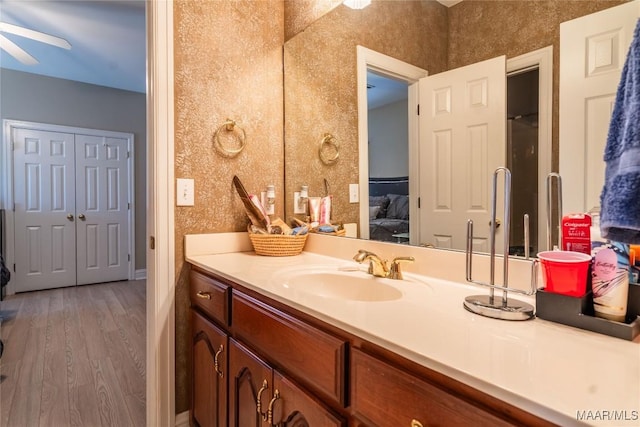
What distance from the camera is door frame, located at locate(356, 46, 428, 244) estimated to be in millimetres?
1239

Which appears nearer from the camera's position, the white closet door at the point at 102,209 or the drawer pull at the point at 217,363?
the drawer pull at the point at 217,363

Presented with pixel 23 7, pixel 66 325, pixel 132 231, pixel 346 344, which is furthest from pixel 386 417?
pixel 132 231

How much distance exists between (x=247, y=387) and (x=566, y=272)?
91 centimetres

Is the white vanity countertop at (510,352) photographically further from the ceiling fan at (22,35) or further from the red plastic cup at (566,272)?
the ceiling fan at (22,35)

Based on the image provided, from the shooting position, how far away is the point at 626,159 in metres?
0.48

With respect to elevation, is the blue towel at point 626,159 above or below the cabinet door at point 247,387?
above

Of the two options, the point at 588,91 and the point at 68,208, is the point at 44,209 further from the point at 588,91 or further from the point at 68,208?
the point at 588,91

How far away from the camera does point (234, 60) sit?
167cm

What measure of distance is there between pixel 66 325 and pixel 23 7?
2.63 metres

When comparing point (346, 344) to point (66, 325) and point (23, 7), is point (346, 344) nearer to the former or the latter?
point (66, 325)

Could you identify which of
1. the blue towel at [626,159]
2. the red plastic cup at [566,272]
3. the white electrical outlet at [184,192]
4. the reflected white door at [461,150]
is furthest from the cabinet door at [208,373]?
the blue towel at [626,159]

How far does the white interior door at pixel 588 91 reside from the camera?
0.79 metres

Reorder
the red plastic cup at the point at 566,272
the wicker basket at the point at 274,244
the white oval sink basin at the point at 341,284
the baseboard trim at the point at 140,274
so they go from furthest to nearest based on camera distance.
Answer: the baseboard trim at the point at 140,274
the wicker basket at the point at 274,244
the white oval sink basin at the point at 341,284
the red plastic cup at the point at 566,272

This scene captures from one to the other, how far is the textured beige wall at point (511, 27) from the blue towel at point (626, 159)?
395 millimetres
